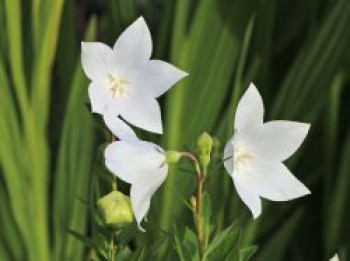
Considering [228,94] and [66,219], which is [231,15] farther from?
[66,219]

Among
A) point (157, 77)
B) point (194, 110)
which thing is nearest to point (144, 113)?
point (157, 77)

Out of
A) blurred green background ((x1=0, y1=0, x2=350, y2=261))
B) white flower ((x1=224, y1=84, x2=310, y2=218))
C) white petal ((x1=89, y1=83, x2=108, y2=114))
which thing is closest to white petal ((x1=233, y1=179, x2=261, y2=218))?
white flower ((x1=224, y1=84, x2=310, y2=218))

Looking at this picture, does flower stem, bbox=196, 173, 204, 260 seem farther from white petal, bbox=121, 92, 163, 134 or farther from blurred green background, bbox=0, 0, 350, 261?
blurred green background, bbox=0, 0, 350, 261

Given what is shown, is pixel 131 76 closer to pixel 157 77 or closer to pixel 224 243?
pixel 157 77

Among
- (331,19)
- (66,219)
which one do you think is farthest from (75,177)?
(331,19)

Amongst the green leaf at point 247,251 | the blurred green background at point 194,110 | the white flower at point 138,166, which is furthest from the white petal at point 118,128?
the blurred green background at point 194,110

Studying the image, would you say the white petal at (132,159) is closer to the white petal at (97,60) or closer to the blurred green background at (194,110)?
the white petal at (97,60)
